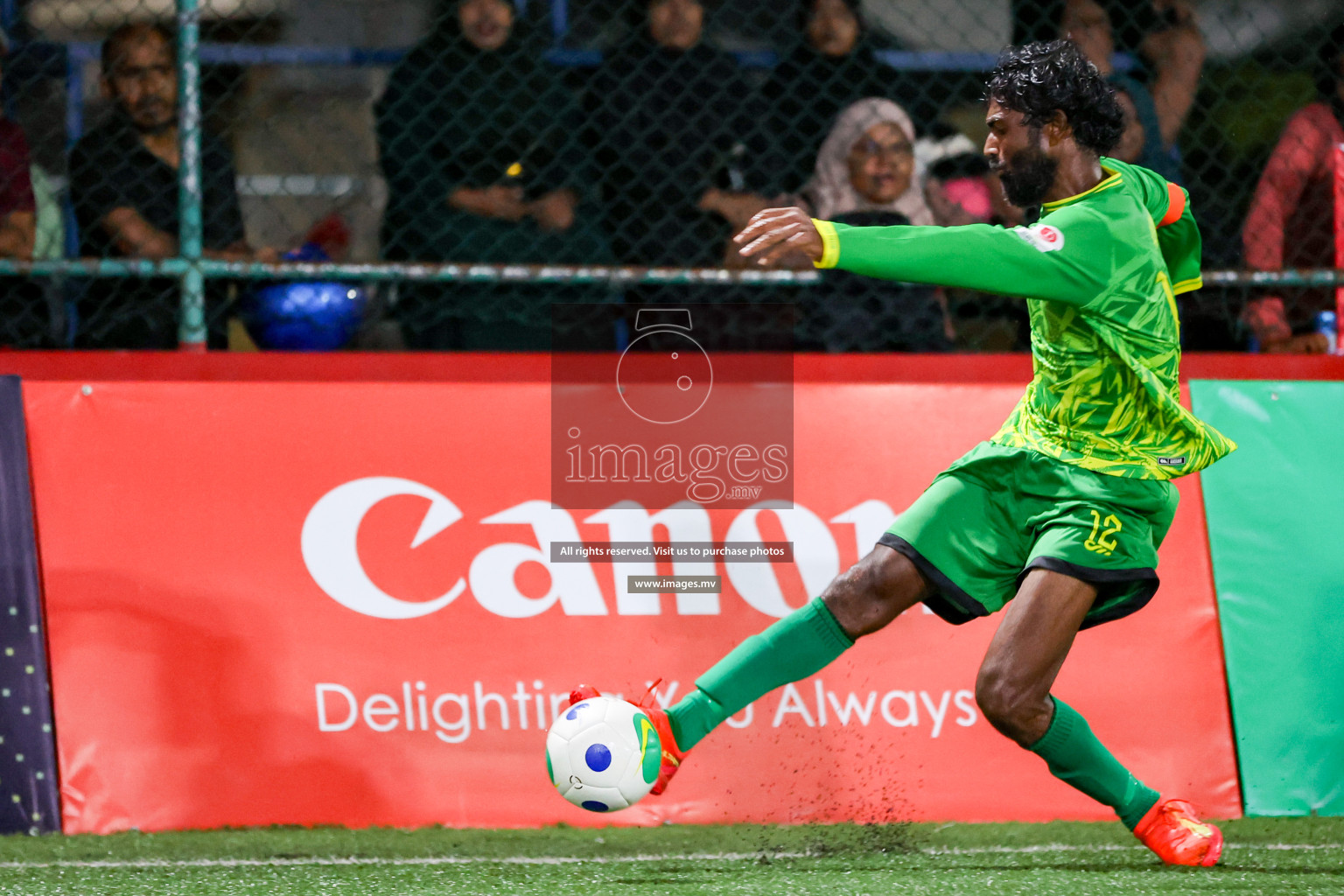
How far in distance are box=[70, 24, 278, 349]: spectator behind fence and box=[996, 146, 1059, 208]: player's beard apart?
260 cm

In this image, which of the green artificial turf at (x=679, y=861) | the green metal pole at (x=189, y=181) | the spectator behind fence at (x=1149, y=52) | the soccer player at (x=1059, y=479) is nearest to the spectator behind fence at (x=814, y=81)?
the spectator behind fence at (x=1149, y=52)

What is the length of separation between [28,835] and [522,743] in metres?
1.35

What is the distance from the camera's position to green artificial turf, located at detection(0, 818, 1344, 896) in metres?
3.24

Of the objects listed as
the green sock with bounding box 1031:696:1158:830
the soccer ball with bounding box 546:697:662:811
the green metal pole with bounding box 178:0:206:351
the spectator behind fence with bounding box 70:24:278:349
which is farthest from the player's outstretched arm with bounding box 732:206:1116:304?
the spectator behind fence with bounding box 70:24:278:349

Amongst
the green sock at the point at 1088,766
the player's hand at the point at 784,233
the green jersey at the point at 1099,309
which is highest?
the player's hand at the point at 784,233

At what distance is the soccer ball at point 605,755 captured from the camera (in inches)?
124

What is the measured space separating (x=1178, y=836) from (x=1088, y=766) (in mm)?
293

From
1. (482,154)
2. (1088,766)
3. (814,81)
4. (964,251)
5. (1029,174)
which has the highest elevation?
(814,81)

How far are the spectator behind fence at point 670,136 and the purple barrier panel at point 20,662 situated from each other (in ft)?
6.76

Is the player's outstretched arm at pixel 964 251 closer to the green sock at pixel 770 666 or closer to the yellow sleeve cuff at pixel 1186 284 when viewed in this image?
the yellow sleeve cuff at pixel 1186 284

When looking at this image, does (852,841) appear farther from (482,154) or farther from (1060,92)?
(482,154)

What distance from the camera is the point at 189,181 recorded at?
4305mm

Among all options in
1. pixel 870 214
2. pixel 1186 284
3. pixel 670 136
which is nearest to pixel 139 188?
pixel 670 136

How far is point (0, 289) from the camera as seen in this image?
16.6 feet
